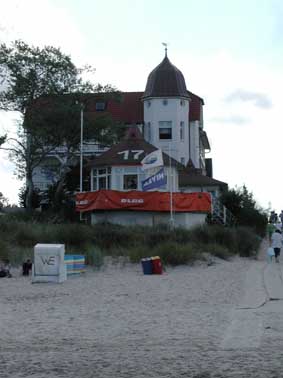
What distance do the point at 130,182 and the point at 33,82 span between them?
434 inches

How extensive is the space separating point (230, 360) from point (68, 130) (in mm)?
44861

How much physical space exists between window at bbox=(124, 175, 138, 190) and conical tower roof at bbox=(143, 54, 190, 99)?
17.7m

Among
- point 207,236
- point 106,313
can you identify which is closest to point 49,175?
point 207,236

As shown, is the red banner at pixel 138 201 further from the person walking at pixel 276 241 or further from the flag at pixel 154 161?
the person walking at pixel 276 241

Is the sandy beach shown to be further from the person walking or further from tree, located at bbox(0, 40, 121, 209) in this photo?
tree, located at bbox(0, 40, 121, 209)

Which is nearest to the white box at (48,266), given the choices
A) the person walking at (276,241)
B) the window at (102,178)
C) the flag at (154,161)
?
the person walking at (276,241)

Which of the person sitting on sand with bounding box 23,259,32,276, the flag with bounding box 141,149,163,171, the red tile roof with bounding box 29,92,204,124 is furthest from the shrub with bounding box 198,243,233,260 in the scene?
the red tile roof with bounding box 29,92,204,124

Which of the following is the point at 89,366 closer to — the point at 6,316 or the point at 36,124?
the point at 6,316

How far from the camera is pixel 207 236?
1593 inches

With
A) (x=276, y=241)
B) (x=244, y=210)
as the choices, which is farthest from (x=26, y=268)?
(x=244, y=210)

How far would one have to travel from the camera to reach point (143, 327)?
15.3 m

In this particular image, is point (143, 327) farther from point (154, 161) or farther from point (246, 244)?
point (246, 244)

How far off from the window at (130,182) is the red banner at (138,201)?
602cm

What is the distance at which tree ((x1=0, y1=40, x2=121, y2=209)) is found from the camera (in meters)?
54.7
